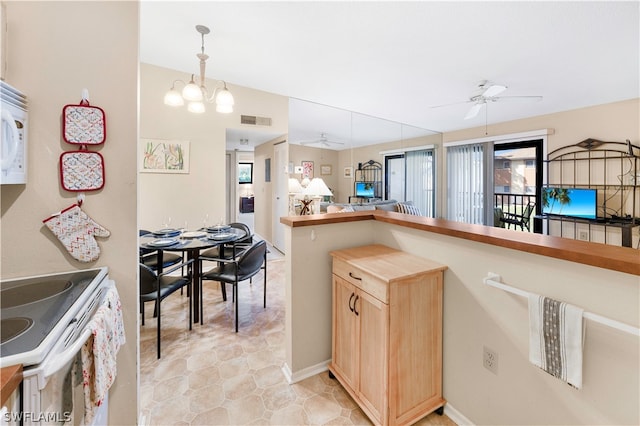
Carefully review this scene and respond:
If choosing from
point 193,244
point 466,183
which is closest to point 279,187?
point 193,244

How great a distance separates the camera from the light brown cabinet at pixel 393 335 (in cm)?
136

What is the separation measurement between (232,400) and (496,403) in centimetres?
150

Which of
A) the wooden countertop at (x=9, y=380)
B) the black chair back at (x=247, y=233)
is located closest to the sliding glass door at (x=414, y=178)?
the black chair back at (x=247, y=233)

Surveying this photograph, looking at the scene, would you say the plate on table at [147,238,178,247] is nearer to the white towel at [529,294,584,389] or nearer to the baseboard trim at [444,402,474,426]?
the baseboard trim at [444,402,474,426]

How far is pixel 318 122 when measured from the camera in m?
5.18

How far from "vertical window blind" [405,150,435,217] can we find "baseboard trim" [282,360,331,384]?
4920 mm

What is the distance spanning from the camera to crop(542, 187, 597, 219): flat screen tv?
3.99 metres

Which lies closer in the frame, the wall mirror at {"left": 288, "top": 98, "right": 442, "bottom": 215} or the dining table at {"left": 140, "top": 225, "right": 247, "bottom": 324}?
the dining table at {"left": 140, "top": 225, "right": 247, "bottom": 324}

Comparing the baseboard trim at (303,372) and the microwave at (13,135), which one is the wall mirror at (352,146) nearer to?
the baseboard trim at (303,372)

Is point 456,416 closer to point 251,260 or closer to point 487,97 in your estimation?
point 251,260

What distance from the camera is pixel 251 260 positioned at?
8.20 ft

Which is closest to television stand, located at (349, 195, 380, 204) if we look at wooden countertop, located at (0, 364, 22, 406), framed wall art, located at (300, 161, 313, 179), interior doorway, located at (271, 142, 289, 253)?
framed wall art, located at (300, 161, 313, 179)

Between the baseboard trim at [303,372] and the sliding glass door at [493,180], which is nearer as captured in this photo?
the baseboard trim at [303,372]

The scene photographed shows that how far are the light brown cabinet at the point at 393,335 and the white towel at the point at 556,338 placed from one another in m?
0.48
